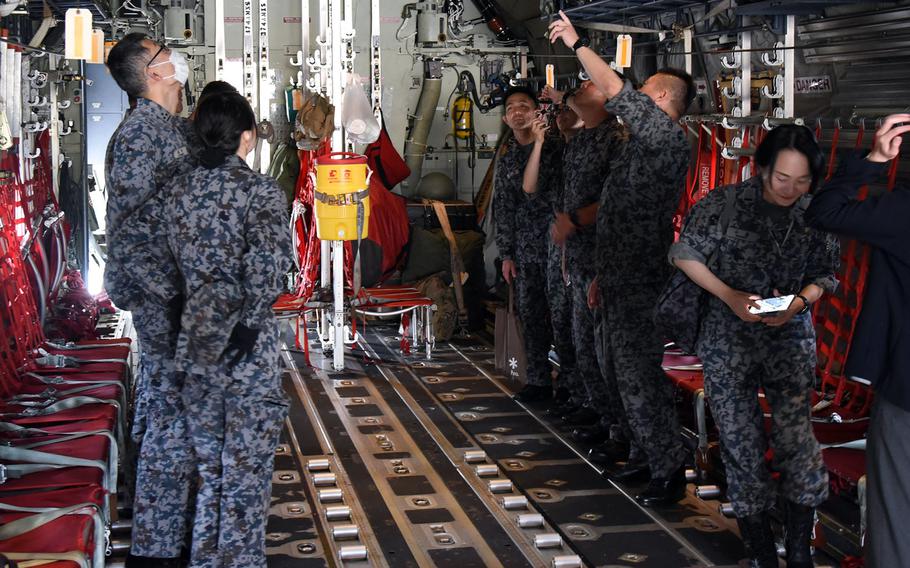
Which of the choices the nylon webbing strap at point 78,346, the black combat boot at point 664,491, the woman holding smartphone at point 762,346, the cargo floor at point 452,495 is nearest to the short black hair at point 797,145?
the woman holding smartphone at point 762,346

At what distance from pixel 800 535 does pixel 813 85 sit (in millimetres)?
2803

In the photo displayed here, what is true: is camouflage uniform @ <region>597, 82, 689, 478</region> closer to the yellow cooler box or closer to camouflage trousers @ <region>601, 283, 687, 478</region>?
camouflage trousers @ <region>601, 283, 687, 478</region>

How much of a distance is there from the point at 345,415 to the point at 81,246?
11.3 feet

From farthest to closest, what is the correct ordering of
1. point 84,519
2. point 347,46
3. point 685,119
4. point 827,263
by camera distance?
point 347,46
point 685,119
point 827,263
point 84,519

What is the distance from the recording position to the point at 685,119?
6852 millimetres

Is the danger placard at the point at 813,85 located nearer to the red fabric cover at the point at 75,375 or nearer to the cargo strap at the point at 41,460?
the red fabric cover at the point at 75,375

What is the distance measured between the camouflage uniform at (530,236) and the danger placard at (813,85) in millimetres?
1599

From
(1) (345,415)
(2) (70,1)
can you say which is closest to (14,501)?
(1) (345,415)

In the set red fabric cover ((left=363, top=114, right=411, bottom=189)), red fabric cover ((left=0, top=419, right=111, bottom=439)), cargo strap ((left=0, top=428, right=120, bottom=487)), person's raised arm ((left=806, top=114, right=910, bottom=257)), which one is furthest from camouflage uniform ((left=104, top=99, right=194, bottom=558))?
red fabric cover ((left=363, top=114, right=411, bottom=189))

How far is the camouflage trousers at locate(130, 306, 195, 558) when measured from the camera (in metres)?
4.38

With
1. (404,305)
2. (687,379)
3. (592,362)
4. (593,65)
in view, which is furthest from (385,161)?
(593,65)

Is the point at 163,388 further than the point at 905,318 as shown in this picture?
Yes

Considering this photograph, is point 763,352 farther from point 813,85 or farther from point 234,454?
point 813,85

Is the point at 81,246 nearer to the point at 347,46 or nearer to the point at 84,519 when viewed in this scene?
the point at 347,46
